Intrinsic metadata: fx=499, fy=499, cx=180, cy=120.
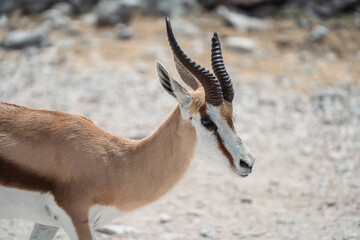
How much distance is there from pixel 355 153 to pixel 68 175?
6.16 meters

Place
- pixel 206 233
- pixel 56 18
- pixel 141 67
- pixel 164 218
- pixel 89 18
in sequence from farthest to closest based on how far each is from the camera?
pixel 89 18 < pixel 56 18 < pixel 141 67 < pixel 164 218 < pixel 206 233

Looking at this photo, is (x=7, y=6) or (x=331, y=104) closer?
(x=331, y=104)

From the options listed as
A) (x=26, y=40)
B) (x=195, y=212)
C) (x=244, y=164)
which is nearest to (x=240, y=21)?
(x=26, y=40)

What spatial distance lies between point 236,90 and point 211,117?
6767mm

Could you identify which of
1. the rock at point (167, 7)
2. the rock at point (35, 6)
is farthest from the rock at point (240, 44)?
the rock at point (35, 6)

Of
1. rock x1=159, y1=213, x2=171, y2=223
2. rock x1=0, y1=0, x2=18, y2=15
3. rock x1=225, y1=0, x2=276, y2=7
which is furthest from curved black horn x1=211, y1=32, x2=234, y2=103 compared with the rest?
rock x1=0, y1=0, x2=18, y2=15

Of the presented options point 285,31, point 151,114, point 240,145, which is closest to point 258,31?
point 285,31

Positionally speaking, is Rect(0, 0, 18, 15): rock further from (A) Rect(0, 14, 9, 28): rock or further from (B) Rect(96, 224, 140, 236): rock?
(B) Rect(96, 224, 140, 236): rock

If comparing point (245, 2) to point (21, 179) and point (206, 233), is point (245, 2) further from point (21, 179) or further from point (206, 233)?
point (21, 179)

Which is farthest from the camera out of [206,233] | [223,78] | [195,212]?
[195,212]

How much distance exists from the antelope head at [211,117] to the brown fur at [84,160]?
14cm

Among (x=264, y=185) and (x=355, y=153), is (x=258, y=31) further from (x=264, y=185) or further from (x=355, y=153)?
(x=264, y=185)

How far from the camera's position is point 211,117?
4.62 metres

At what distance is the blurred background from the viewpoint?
6.95 m
